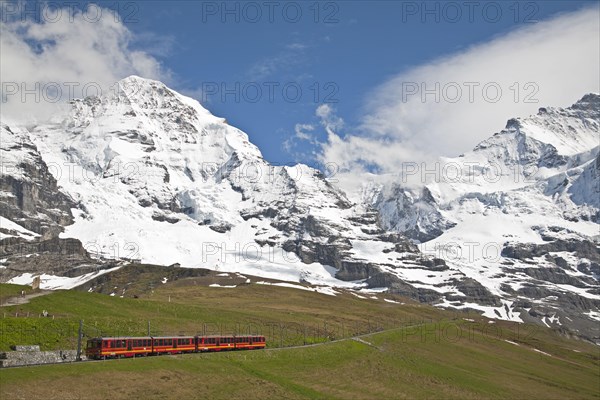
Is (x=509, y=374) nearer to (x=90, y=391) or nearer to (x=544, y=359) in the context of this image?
(x=544, y=359)

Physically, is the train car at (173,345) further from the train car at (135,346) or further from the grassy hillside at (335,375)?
the grassy hillside at (335,375)

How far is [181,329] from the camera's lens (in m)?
99.5

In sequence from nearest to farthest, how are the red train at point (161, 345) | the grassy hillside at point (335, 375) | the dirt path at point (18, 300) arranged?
the grassy hillside at point (335, 375)
the red train at point (161, 345)
the dirt path at point (18, 300)

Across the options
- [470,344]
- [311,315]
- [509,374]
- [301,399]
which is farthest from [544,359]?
[301,399]

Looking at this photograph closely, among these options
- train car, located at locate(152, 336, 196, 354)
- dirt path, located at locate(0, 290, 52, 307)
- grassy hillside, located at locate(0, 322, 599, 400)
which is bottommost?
grassy hillside, located at locate(0, 322, 599, 400)

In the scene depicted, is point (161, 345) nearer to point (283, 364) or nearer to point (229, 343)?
point (229, 343)

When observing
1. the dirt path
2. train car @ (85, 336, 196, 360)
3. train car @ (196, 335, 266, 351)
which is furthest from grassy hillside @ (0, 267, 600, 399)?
train car @ (85, 336, 196, 360)

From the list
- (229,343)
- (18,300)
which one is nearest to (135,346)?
(229,343)

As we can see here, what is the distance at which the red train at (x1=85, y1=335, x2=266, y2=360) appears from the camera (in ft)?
231

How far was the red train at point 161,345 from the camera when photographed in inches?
2776

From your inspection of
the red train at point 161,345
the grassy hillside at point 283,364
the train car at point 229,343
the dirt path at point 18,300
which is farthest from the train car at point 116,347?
the dirt path at point 18,300

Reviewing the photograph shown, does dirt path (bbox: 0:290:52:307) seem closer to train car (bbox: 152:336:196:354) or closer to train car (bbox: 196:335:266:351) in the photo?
train car (bbox: 152:336:196:354)

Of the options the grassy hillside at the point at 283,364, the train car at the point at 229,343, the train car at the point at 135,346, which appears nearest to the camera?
the grassy hillside at the point at 283,364

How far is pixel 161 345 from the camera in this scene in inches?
3044
